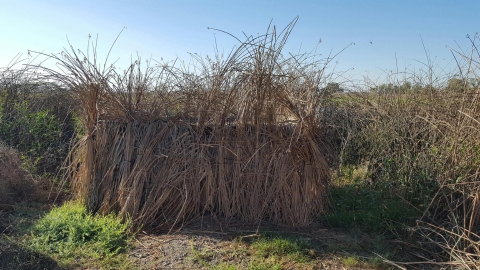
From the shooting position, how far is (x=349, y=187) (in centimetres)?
643

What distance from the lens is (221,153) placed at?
5340mm

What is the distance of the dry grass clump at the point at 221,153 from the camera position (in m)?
5.23

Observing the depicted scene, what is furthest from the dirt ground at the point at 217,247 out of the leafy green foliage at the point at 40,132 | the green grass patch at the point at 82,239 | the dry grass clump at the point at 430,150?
the leafy green foliage at the point at 40,132

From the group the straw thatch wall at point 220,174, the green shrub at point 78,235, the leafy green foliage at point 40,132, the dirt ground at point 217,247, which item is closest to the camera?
the dirt ground at point 217,247

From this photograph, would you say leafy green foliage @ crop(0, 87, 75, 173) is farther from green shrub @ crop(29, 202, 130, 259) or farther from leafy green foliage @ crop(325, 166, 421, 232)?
leafy green foliage @ crop(325, 166, 421, 232)

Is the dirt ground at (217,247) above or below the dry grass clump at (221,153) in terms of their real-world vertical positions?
below

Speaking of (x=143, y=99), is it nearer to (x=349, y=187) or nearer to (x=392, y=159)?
(x=349, y=187)

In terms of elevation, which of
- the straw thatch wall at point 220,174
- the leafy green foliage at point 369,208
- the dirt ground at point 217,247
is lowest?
the dirt ground at point 217,247

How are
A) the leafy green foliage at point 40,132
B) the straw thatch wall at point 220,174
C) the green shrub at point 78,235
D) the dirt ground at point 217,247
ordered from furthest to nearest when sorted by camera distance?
the leafy green foliage at point 40,132 → the straw thatch wall at point 220,174 → the green shrub at point 78,235 → the dirt ground at point 217,247

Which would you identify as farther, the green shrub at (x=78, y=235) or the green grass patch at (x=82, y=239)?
the green shrub at (x=78, y=235)

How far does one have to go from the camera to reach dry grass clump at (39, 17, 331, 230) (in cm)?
523

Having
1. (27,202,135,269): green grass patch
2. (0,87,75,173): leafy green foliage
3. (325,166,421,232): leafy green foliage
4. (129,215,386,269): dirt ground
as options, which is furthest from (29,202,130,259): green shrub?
(0,87,75,173): leafy green foliage

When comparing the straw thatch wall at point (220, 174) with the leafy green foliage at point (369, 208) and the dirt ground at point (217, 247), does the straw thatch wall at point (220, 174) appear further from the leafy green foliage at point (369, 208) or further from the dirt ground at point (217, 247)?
the leafy green foliage at point (369, 208)

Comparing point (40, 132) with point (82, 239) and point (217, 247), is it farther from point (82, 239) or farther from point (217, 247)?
point (217, 247)
